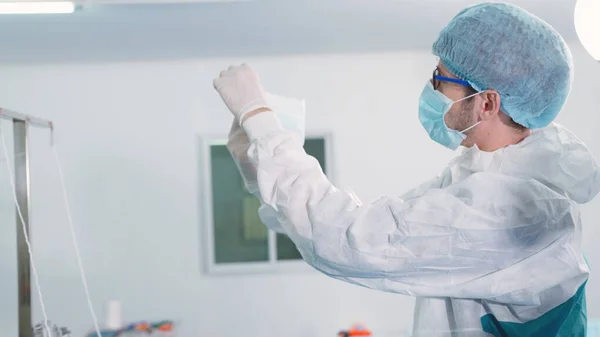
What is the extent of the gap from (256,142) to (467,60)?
1.26ft

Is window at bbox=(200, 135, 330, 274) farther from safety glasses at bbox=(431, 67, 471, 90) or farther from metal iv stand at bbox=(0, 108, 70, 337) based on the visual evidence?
safety glasses at bbox=(431, 67, 471, 90)

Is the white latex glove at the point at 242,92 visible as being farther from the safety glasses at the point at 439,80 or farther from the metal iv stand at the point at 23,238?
the metal iv stand at the point at 23,238

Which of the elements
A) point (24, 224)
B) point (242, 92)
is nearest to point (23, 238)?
point (24, 224)

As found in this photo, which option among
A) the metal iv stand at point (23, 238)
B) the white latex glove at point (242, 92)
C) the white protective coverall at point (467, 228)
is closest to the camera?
the white protective coverall at point (467, 228)

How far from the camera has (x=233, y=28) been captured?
324cm

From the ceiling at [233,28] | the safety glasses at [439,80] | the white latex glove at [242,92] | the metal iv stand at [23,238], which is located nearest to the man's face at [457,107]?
the safety glasses at [439,80]

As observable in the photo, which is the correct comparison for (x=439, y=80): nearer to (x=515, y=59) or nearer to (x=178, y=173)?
(x=515, y=59)

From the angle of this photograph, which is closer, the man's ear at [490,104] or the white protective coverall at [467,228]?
the white protective coverall at [467,228]

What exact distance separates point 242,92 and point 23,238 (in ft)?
3.90

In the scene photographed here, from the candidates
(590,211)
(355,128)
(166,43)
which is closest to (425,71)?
(355,128)

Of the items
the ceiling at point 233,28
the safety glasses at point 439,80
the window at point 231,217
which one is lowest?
the window at point 231,217

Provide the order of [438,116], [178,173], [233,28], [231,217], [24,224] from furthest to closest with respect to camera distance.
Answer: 1. [231,217]
2. [178,173]
3. [233,28]
4. [24,224]
5. [438,116]

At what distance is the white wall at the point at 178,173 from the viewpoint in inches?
155

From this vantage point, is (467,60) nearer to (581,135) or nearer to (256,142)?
(256,142)
